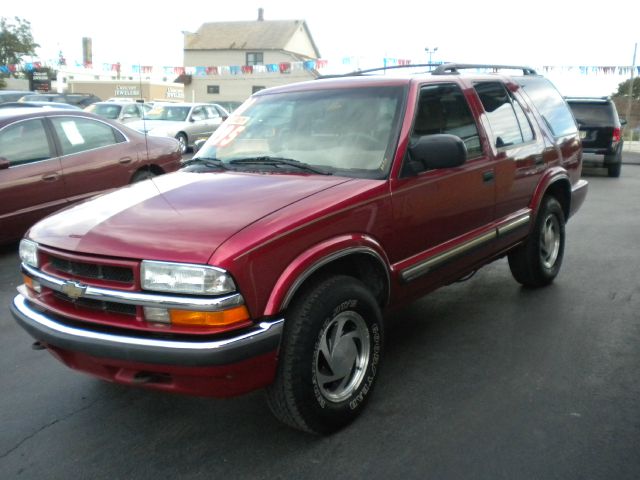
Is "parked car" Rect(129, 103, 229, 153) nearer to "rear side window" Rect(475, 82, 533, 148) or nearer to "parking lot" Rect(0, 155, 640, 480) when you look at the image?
"parking lot" Rect(0, 155, 640, 480)

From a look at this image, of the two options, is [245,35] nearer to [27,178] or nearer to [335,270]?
[27,178]

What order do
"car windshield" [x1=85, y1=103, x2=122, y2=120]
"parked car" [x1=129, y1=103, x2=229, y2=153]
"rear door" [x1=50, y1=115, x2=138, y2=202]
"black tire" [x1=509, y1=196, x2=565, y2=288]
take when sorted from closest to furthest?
"black tire" [x1=509, y1=196, x2=565, y2=288]
"rear door" [x1=50, y1=115, x2=138, y2=202]
"parked car" [x1=129, y1=103, x2=229, y2=153]
"car windshield" [x1=85, y1=103, x2=122, y2=120]

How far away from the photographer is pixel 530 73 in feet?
19.0

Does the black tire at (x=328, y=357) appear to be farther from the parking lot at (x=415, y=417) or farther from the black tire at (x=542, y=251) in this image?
the black tire at (x=542, y=251)

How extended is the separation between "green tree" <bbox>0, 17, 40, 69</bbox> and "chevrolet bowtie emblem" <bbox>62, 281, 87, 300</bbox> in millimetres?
75083

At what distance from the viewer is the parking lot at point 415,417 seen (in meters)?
2.90

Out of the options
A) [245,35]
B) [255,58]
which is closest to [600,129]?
[255,58]

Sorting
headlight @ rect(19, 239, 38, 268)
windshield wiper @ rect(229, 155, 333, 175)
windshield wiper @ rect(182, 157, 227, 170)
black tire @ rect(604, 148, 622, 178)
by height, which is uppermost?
windshield wiper @ rect(229, 155, 333, 175)

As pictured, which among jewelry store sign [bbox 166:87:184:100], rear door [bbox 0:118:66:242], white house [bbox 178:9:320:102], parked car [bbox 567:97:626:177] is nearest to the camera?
rear door [bbox 0:118:66:242]

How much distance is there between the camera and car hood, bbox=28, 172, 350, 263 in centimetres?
276

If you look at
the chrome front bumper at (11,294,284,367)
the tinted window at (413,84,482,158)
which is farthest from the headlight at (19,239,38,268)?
the tinted window at (413,84,482,158)

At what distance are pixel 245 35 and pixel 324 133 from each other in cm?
5319

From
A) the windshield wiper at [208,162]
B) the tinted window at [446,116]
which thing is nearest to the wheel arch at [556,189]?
the tinted window at [446,116]

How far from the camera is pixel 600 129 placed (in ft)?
46.2
